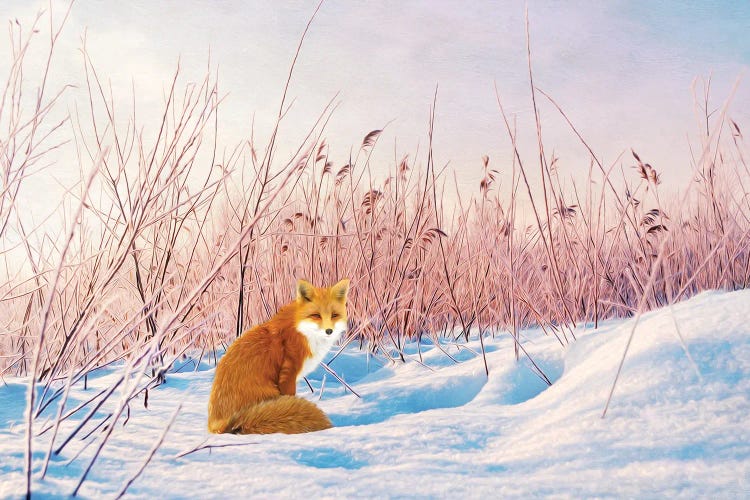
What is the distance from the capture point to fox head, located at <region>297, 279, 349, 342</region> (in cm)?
195

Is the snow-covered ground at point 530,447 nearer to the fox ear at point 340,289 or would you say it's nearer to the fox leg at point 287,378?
the fox leg at point 287,378

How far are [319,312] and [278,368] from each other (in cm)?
25

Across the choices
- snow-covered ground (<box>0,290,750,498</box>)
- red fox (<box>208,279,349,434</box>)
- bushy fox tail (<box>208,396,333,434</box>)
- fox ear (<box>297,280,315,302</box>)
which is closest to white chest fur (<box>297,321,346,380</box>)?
red fox (<box>208,279,349,434</box>)

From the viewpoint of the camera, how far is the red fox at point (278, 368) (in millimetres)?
1515

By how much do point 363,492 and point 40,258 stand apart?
7.27ft

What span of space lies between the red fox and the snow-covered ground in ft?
0.44

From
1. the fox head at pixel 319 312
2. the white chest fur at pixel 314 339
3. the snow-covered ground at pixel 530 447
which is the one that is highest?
the fox head at pixel 319 312

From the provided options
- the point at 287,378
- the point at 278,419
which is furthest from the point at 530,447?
the point at 287,378

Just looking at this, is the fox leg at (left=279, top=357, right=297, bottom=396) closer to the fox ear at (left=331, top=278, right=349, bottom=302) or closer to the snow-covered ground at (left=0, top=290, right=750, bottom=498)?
the snow-covered ground at (left=0, top=290, right=750, bottom=498)

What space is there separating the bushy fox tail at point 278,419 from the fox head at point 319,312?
41 centimetres

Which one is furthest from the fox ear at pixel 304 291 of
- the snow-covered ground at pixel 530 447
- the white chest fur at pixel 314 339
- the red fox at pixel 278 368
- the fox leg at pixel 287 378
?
the snow-covered ground at pixel 530 447

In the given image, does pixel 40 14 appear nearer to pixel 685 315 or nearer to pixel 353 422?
pixel 353 422

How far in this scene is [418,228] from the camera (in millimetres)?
2984

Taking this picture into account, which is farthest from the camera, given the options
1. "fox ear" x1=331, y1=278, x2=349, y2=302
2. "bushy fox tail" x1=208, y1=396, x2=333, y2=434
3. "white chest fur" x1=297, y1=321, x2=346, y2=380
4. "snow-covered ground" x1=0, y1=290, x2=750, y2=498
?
"fox ear" x1=331, y1=278, x2=349, y2=302
